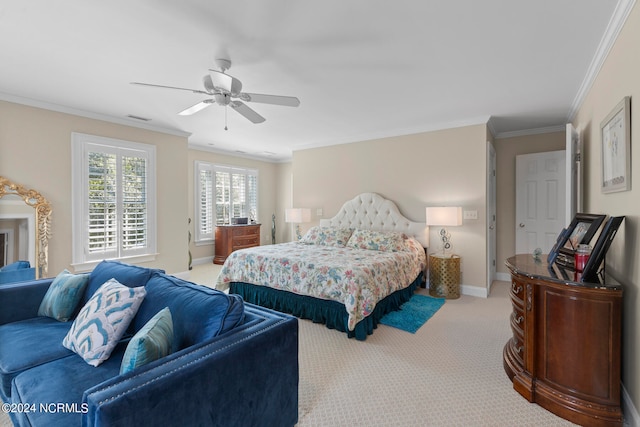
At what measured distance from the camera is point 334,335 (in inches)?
121

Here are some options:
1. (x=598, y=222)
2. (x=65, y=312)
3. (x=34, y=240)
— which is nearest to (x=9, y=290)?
(x=65, y=312)

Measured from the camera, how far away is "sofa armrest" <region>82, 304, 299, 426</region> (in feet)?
3.37

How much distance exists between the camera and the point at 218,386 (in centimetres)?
129

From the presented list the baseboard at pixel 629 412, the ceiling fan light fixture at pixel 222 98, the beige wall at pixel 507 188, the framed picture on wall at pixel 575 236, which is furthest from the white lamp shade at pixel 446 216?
the ceiling fan light fixture at pixel 222 98

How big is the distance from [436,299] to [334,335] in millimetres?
1856

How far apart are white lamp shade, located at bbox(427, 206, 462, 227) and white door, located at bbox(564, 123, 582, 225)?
4.01 ft

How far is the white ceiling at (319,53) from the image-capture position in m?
1.98

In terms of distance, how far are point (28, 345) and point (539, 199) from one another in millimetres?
6082

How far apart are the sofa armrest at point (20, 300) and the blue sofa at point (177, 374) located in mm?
151

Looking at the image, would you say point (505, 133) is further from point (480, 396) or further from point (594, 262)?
point (480, 396)

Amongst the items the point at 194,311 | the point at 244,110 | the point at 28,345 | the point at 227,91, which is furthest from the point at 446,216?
the point at 28,345

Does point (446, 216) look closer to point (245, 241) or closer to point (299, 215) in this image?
point (299, 215)

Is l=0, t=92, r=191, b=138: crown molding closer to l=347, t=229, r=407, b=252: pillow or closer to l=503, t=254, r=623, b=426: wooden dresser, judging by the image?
l=347, t=229, r=407, b=252: pillow

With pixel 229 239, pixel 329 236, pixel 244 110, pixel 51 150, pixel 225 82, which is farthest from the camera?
pixel 229 239
